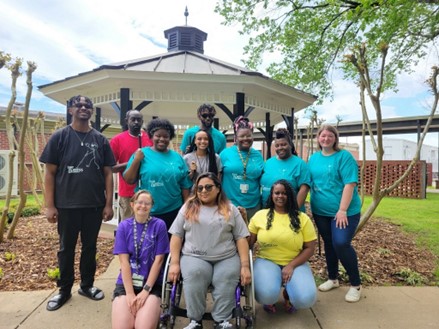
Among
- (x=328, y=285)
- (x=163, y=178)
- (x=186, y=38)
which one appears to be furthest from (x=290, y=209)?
(x=186, y=38)

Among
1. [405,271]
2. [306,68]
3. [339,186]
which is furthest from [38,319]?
[306,68]

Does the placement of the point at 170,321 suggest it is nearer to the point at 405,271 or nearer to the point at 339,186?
the point at 339,186

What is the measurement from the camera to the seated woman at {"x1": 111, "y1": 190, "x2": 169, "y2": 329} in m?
2.58

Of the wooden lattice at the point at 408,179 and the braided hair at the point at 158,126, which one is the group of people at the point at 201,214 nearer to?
the braided hair at the point at 158,126

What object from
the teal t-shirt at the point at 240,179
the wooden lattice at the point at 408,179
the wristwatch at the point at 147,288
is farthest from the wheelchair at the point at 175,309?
the wooden lattice at the point at 408,179

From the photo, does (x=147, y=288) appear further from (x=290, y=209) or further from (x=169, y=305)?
(x=290, y=209)

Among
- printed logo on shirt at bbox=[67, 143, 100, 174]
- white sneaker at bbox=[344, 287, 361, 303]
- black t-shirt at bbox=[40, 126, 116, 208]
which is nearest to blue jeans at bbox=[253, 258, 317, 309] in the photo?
white sneaker at bbox=[344, 287, 361, 303]

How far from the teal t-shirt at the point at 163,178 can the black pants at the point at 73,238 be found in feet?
1.87

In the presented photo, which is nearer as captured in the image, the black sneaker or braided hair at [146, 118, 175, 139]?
the black sneaker

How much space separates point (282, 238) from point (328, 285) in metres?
1.04

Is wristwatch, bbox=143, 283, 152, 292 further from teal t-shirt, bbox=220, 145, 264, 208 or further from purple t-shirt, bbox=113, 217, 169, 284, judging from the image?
teal t-shirt, bbox=220, 145, 264, 208

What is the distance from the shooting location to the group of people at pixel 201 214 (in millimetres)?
2648

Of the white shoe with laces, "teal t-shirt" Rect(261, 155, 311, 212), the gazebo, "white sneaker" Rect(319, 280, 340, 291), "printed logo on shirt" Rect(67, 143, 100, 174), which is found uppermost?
the gazebo

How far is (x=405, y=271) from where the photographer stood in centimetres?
405
